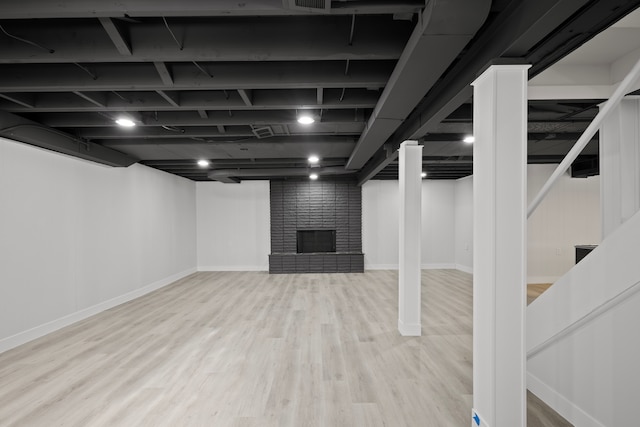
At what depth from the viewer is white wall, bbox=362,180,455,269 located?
9.23 metres

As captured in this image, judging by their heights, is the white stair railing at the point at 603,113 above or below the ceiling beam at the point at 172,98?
below

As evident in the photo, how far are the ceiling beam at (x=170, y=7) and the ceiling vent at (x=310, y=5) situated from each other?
0.20ft

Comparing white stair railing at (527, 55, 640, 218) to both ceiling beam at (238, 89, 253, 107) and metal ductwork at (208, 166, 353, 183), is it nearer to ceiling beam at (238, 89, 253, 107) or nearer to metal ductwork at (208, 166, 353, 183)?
ceiling beam at (238, 89, 253, 107)

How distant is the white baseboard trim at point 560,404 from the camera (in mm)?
2176

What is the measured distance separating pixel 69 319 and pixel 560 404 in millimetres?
5783

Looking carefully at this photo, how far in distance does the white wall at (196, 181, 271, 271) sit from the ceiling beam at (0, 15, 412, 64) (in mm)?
7109

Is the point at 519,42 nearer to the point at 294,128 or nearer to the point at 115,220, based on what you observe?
the point at 294,128

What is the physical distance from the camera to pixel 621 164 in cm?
307

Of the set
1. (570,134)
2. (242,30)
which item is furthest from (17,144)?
(570,134)

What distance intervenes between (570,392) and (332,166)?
553 cm

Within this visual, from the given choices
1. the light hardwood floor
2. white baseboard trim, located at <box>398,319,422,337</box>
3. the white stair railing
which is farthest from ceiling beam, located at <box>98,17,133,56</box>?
white baseboard trim, located at <box>398,319,422,337</box>

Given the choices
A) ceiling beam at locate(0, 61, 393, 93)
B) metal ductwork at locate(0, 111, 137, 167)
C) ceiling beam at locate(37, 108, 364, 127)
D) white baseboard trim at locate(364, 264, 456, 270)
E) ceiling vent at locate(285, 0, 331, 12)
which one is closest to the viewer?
ceiling vent at locate(285, 0, 331, 12)

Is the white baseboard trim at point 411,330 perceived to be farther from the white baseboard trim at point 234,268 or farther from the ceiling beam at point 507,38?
the white baseboard trim at point 234,268

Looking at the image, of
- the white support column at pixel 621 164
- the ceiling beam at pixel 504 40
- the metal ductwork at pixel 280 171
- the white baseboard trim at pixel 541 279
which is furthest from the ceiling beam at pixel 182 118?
the white baseboard trim at pixel 541 279
